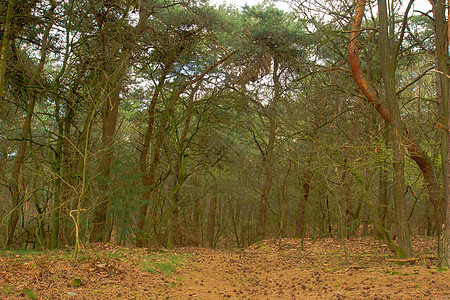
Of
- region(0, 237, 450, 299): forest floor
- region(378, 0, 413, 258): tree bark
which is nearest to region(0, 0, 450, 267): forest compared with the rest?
region(378, 0, 413, 258): tree bark

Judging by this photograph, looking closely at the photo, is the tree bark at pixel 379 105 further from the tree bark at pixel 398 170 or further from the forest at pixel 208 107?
the tree bark at pixel 398 170

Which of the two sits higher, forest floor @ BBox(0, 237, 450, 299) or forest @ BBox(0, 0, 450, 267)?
forest @ BBox(0, 0, 450, 267)

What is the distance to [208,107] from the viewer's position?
1027 centimetres

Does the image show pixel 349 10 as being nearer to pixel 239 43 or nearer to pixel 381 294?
pixel 239 43

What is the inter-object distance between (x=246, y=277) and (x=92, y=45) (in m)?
6.98

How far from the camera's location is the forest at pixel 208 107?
6766 mm

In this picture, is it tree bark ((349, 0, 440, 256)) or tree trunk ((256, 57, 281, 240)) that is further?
tree trunk ((256, 57, 281, 240))

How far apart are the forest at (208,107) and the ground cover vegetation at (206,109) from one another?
0.07 m

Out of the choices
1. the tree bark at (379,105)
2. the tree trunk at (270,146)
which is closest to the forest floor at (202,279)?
the tree bark at (379,105)

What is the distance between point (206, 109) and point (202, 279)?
17.1 feet

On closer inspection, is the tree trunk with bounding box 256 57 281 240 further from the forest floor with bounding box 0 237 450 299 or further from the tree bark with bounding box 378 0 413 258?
the tree bark with bounding box 378 0 413 258

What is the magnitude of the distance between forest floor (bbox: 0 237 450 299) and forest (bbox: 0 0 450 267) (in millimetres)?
579

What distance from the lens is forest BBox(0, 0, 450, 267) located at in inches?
266

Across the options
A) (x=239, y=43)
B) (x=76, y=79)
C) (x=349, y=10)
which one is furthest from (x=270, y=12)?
(x=76, y=79)
